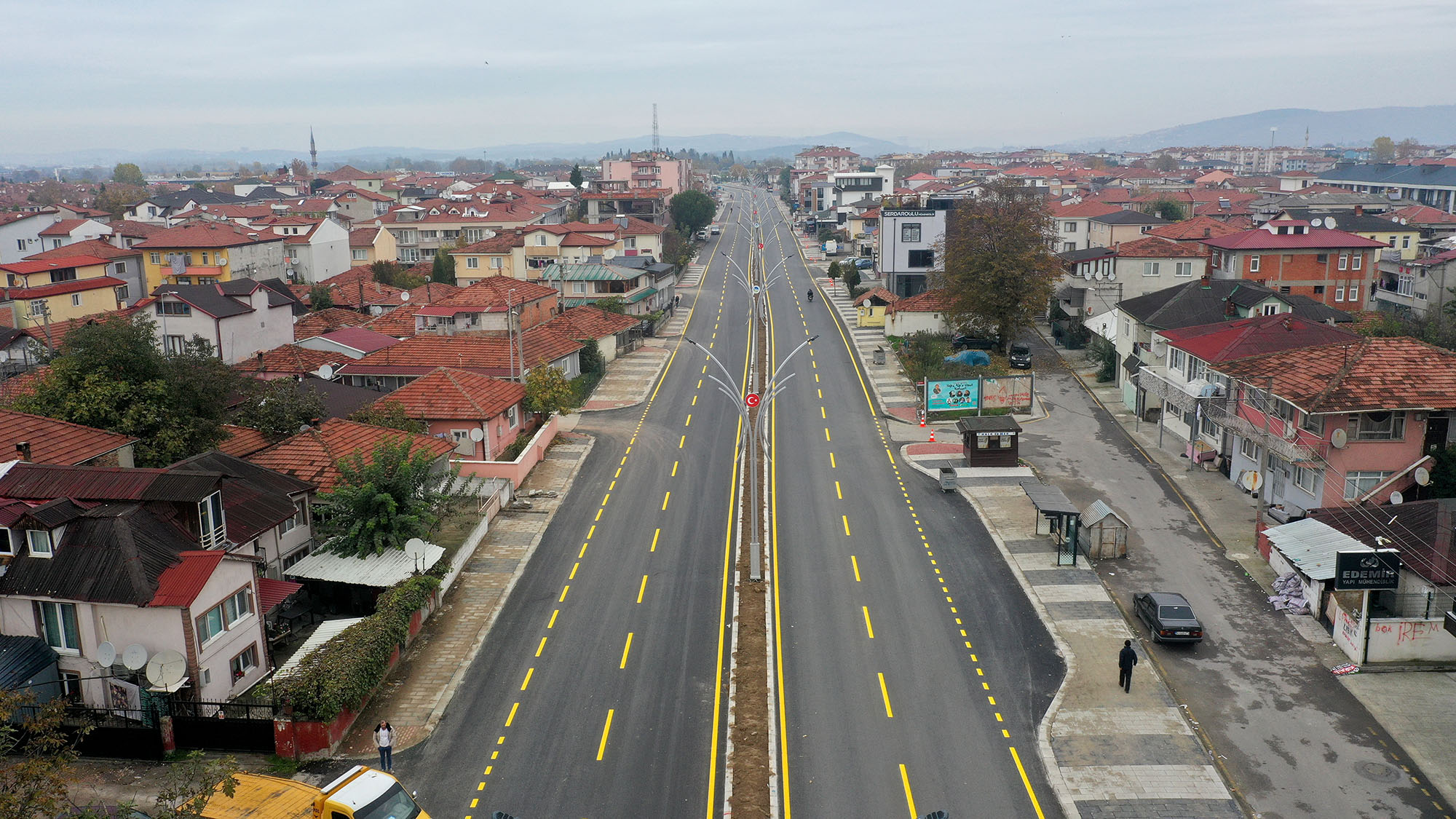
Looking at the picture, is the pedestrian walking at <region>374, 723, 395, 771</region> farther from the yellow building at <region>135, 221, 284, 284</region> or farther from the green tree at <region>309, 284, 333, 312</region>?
the yellow building at <region>135, 221, 284, 284</region>

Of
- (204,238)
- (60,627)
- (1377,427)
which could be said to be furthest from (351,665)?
(204,238)

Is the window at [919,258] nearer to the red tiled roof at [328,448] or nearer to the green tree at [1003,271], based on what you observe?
the green tree at [1003,271]

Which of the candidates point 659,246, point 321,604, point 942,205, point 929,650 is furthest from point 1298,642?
point 659,246

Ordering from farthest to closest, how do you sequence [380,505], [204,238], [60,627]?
1. [204,238]
2. [380,505]
3. [60,627]

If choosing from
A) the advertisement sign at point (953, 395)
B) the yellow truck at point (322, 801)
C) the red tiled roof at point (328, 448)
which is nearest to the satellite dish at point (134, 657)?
the yellow truck at point (322, 801)

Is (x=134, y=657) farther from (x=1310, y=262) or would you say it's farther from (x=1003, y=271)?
(x=1310, y=262)

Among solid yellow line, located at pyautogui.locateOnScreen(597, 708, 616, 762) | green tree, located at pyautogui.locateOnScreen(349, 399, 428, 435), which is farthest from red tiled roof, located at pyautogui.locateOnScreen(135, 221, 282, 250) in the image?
solid yellow line, located at pyautogui.locateOnScreen(597, 708, 616, 762)
